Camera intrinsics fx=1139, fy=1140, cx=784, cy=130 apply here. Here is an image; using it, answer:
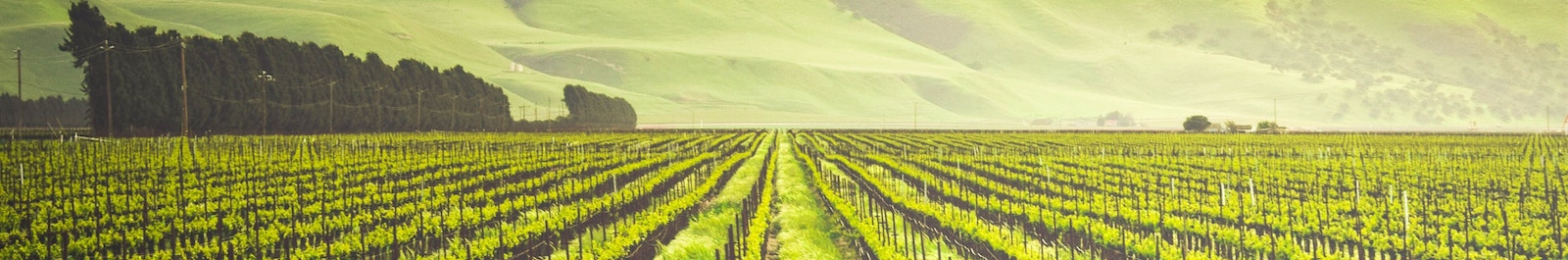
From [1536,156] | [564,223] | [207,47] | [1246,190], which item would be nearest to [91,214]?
[564,223]

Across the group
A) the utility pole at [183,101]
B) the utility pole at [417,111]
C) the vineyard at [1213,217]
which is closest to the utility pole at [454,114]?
the utility pole at [417,111]

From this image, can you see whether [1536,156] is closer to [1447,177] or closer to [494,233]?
[1447,177]

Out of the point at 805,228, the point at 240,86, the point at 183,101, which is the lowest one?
the point at 805,228

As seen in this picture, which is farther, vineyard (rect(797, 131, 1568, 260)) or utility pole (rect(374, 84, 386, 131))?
utility pole (rect(374, 84, 386, 131))

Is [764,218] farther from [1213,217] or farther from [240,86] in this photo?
[240,86]

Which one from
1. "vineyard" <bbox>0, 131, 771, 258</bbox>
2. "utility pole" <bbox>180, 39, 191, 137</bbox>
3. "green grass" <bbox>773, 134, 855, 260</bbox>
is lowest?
"green grass" <bbox>773, 134, 855, 260</bbox>

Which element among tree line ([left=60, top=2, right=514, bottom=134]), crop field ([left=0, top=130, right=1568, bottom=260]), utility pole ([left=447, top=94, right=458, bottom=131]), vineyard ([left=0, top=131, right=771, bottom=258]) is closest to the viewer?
vineyard ([left=0, top=131, right=771, bottom=258])

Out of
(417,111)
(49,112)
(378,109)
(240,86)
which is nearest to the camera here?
(240,86)

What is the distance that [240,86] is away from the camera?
75500 millimetres

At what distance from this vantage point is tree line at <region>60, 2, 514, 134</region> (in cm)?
6378

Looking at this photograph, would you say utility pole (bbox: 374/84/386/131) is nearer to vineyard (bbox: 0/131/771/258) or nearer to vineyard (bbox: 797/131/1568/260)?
vineyard (bbox: 0/131/771/258)

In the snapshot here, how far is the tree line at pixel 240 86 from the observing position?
63781mm

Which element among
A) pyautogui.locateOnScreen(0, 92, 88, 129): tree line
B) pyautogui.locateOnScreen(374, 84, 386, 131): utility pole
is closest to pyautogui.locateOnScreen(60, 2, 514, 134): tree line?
pyautogui.locateOnScreen(374, 84, 386, 131): utility pole

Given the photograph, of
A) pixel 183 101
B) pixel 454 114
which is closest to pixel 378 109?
pixel 454 114
